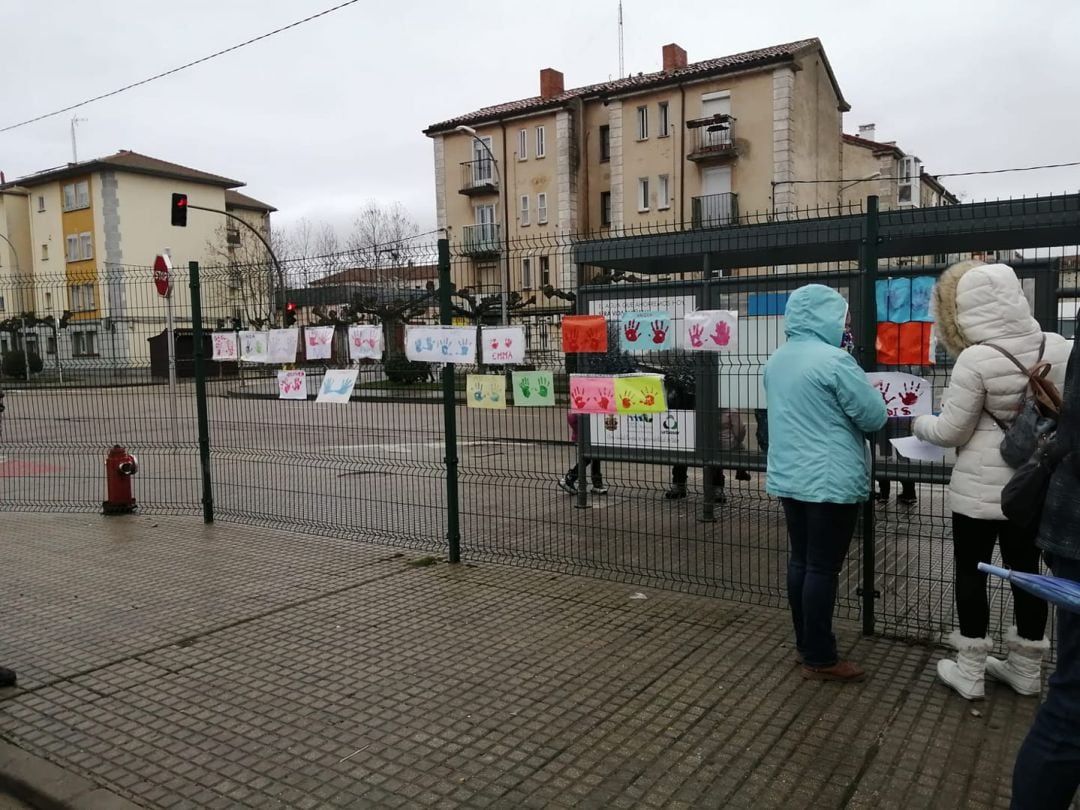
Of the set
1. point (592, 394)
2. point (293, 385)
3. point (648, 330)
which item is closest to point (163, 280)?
point (293, 385)

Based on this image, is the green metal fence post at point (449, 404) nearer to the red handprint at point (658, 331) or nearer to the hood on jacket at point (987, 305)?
the red handprint at point (658, 331)

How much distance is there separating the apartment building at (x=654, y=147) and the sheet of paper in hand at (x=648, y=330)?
1008 inches

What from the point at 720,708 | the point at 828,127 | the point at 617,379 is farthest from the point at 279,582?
the point at 828,127

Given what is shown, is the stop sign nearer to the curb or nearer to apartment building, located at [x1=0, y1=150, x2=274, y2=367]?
the curb

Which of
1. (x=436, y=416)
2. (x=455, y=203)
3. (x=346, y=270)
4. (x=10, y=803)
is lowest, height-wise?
(x=10, y=803)

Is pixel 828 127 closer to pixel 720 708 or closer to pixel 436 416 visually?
pixel 436 416

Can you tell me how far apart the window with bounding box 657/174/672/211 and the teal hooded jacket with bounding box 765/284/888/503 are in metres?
34.7

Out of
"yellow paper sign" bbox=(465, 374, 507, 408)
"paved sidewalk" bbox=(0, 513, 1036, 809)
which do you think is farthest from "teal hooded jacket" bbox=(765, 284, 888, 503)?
"yellow paper sign" bbox=(465, 374, 507, 408)

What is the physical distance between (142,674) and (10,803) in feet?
3.55

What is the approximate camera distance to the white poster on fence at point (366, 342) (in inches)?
261

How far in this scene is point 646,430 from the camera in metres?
7.47

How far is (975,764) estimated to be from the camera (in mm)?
3301

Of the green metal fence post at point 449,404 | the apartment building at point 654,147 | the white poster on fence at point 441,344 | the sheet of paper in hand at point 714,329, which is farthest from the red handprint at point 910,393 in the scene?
the apartment building at point 654,147

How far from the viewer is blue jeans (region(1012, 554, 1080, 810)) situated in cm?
225
